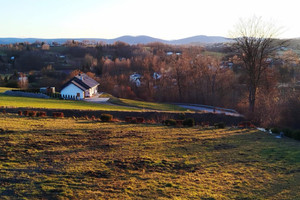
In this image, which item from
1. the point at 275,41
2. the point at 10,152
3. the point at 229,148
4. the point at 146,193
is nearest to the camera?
the point at 146,193

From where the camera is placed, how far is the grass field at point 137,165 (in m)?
6.98

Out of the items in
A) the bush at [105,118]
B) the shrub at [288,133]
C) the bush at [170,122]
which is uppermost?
the bush at [105,118]

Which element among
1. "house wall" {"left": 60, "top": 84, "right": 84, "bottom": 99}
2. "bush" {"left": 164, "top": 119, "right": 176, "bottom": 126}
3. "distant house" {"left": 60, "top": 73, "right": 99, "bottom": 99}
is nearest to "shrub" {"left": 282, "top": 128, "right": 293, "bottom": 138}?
"bush" {"left": 164, "top": 119, "right": 176, "bottom": 126}

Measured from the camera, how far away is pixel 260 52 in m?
30.5

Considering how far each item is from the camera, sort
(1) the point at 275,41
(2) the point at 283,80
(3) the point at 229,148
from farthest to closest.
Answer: (2) the point at 283,80 → (1) the point at 275,41 → (3) the point at 229,148

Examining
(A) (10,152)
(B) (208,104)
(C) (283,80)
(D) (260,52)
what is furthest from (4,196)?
(C) (283,80)

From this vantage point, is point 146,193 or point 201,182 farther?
point 201,182

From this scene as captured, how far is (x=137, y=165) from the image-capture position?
9.05 meters

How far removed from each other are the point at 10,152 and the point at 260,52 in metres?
29.2

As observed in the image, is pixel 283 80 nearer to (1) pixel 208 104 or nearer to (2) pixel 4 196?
(1) pixel 208 104

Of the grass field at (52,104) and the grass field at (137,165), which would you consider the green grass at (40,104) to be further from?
the grass field at (137,165)

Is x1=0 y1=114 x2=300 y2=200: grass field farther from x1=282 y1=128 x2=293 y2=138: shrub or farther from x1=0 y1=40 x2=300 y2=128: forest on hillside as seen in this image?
x1=0 y1=40 x2=300 y2=128: forest on hillside

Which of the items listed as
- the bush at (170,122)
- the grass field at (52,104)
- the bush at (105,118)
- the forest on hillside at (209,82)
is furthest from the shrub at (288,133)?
the grass field at (52,104)

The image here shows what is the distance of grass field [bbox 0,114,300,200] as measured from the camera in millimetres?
6977
